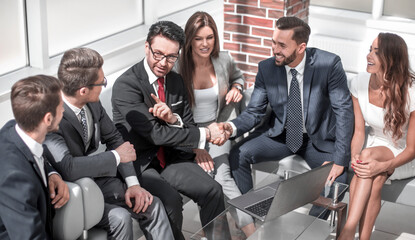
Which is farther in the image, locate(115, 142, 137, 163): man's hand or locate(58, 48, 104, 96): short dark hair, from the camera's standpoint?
locate(115, 142, 137, 163): man's hand

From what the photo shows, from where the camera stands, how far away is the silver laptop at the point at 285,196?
9.75 ft

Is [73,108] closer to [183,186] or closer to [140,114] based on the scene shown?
[140,114]

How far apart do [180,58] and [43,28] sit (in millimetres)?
1037

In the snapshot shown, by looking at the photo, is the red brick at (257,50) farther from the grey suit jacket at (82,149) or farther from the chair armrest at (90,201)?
the chair armrest at (90,201)

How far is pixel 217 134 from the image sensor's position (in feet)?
12.2

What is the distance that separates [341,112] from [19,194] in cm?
208

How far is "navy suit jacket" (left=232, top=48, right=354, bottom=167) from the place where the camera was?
3.77 meters

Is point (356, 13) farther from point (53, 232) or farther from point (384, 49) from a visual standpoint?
point (53, 232)

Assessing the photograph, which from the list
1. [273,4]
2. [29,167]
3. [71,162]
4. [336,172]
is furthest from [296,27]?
[29,167]

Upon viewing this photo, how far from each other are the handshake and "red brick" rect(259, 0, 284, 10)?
4.62ft

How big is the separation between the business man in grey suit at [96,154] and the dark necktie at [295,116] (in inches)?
42.5

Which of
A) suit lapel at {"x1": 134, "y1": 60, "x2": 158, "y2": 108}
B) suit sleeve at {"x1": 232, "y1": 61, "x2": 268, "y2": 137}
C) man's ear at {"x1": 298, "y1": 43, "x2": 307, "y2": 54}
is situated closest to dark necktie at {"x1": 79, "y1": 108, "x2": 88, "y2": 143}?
suit lapel at {"x1": 134, "y1": 60, "x2": 158, "y2": 108}

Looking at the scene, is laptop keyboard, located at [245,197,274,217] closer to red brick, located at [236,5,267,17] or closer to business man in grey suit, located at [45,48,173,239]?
business man in grey suit, located at [45,48,173,239]

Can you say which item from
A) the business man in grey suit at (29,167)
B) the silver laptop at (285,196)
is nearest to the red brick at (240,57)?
the silver laptop at (285,196)
